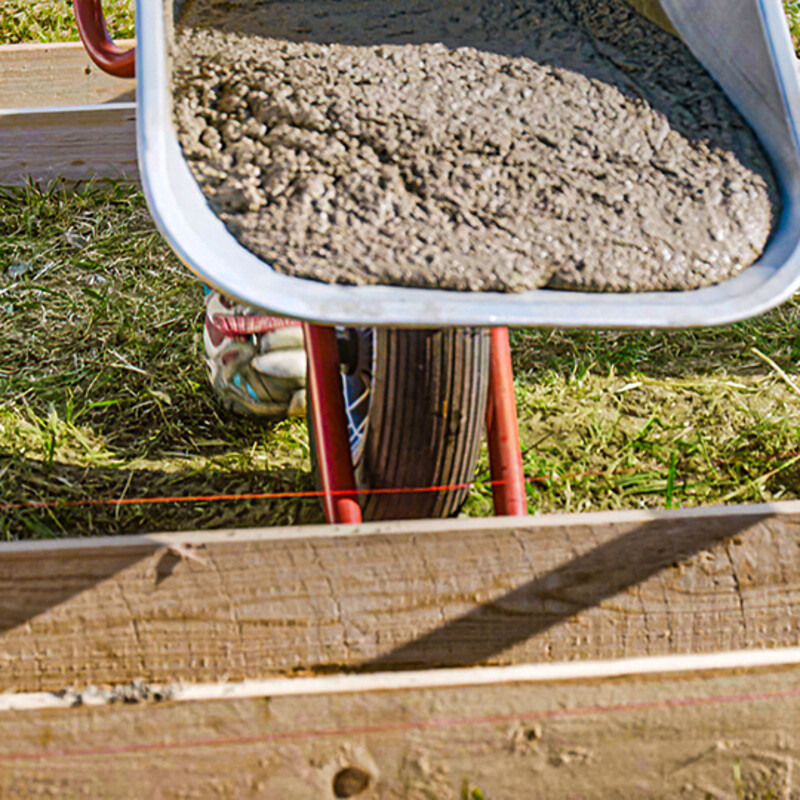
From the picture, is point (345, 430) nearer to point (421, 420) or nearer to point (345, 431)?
point (345, 431)

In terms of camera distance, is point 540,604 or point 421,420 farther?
point 421,420

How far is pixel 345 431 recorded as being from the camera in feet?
3.60

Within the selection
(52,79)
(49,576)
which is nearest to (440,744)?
(49,576)

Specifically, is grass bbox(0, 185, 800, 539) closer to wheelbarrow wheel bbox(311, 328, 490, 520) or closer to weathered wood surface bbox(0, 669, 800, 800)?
wheelbarrow wheel bbox(311, 328, 490, 520)

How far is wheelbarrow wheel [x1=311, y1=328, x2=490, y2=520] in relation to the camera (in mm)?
1032

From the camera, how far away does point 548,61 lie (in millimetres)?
906

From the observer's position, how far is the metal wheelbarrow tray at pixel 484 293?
622mm

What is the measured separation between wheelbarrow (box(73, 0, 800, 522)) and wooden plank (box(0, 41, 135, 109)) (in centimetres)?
148

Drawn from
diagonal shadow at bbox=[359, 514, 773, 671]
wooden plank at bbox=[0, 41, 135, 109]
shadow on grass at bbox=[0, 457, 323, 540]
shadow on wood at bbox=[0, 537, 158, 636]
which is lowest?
shadow on grass at bbox=[0, 457, 323, 540]

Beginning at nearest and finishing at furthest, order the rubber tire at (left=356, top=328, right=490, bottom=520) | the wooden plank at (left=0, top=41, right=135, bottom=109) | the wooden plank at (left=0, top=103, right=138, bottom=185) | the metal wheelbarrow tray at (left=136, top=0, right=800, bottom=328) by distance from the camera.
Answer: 1. the metal wheelbarrow tray at (left=136, top=0, right=800, bottom=328)
2. the rubber tire at (left=356, top=328, right=490, bottom=520)
3. the wooden plank at (left=0, top=103, right=138, bottom=185)
4. the wooden plank at (left=0, top=41, right=135, bottom=109)

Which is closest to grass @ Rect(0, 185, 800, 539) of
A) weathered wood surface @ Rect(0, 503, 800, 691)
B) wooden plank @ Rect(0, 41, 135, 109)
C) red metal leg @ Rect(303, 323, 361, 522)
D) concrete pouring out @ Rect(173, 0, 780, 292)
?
red metal leg @ Rect(303, 323, 361, 522)

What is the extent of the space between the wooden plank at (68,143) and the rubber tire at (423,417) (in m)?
1.71

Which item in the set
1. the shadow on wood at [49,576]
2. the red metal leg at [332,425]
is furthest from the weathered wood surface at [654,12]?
the shadow on wood at [49,576]

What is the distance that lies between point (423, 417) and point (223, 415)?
0.72 metres
